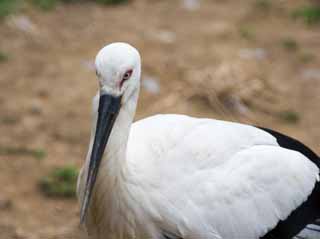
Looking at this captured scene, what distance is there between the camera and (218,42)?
796 centimetres

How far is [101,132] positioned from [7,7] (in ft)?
15.5

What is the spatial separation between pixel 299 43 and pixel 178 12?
4.55ft

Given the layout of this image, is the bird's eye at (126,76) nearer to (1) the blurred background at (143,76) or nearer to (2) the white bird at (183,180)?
(2) the white bird at (183,180)

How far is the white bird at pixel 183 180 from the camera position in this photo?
3.83 metres

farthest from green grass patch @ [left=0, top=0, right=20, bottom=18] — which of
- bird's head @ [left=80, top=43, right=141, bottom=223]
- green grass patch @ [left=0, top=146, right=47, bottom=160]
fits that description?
bird's head @ [left=80, top=43, right=141, bottom=223]

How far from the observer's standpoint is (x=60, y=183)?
5836 mm

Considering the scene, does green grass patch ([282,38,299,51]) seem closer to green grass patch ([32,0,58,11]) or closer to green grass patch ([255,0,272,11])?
green grass patch ([255,0,272,11])

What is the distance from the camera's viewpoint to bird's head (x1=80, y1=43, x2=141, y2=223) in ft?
11.8

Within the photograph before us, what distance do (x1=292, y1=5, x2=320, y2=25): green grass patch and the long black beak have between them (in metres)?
5.09

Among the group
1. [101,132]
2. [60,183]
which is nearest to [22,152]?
[60,183]

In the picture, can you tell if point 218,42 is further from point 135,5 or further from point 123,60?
point 123,60

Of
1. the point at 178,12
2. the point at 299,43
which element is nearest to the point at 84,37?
the point at 178,12

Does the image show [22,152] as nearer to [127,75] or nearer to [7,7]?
[7,7]

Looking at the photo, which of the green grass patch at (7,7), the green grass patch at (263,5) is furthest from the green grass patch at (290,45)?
the green grass patch at (7,7)
